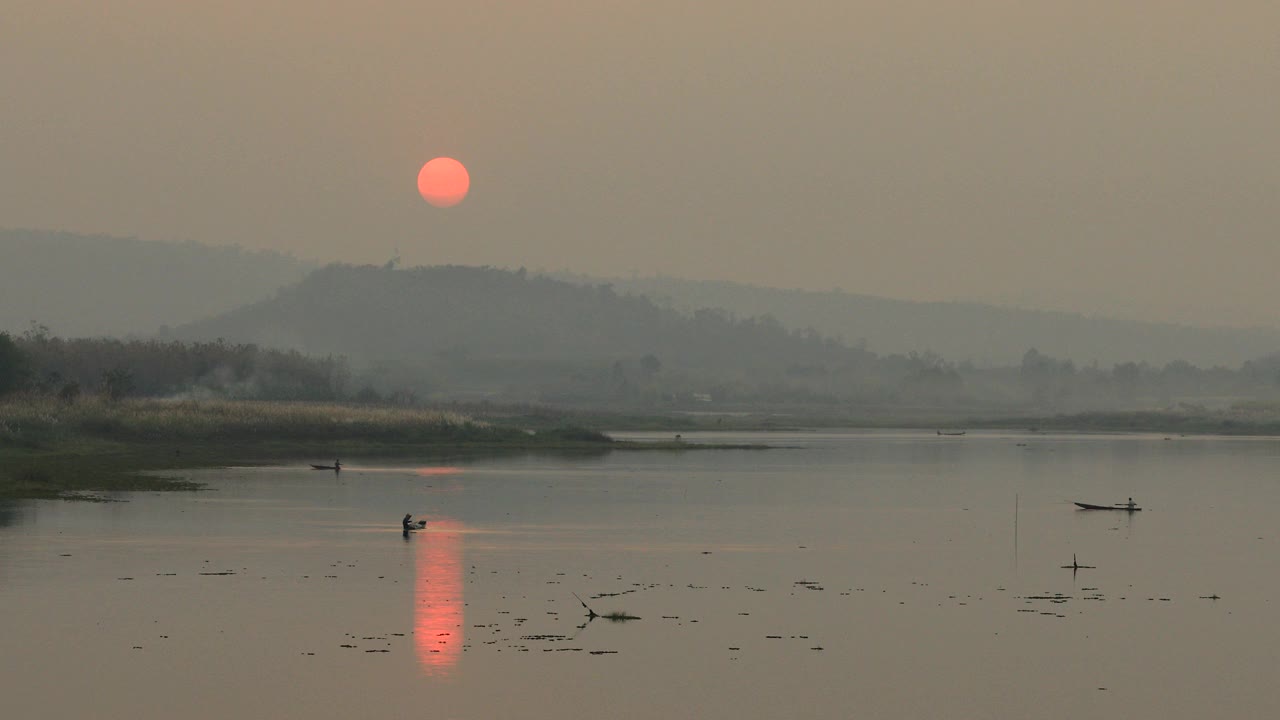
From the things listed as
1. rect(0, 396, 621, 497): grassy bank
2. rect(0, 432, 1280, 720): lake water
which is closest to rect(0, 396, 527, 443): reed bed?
rect(0, 396, 621, 497): grassy bank

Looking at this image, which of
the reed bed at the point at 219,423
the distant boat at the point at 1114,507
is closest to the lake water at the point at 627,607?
the distant boat at the point at 1114,507

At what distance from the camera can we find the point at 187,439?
352ft

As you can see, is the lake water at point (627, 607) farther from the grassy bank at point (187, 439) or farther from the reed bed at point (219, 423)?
the reed bed at point (219, 423)

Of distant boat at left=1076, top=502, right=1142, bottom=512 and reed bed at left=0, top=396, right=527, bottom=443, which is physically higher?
reed bed at left=0, top=396, right=527, bottom=443

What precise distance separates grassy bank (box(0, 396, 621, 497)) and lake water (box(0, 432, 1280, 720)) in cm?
847

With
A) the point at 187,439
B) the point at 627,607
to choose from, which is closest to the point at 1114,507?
the point at 627,607

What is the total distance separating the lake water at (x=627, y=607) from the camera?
2989cm

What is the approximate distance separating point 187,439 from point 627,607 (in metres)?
73.2

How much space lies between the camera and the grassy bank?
78.5 metres

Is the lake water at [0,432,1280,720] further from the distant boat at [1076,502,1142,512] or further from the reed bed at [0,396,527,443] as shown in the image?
the reed bed at [0,396,527,443]

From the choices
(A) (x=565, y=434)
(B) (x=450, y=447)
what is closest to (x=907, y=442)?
(A) (x=565, y=434)

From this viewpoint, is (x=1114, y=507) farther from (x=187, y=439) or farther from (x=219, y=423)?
(x=219, y=423)

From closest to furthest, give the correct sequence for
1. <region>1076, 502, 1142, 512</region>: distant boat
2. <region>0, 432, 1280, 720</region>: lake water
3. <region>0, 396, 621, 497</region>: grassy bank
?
<region>0, 432, 1280, 720</region>: lake water < <region>1076, 502, 1142, 512</region>: distant boat < <region>0, 396, 621, 497</region>: grassy bank

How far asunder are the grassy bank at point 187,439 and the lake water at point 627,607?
847 cm
